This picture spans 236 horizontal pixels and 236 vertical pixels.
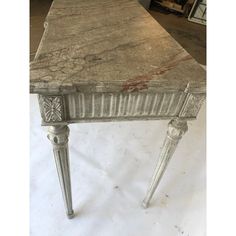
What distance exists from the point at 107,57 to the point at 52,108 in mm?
192

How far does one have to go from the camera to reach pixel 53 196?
981 millimetres

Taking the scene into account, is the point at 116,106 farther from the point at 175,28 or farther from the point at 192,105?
the point at 175,28

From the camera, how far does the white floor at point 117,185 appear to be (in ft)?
3.03

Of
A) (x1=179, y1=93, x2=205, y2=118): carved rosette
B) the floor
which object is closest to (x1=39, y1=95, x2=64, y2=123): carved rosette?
(x1=179, y1=93, x2=205, y2=118): carved rosette

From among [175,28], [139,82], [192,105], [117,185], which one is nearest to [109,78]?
[139,82]

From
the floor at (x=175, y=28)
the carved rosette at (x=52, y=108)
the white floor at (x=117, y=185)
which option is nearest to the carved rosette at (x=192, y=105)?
the carved rosette at (x=52, y=108)

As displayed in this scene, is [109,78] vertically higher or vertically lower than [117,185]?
higher

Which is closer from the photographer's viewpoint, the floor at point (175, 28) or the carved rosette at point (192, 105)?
the carved rosette at point (192, 105)

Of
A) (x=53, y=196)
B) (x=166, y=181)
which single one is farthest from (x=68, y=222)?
(x=166, y=181)

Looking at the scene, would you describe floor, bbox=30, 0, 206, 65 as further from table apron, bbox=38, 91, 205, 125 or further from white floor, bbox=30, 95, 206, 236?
table apron, bbox=38, 91, 205, 125

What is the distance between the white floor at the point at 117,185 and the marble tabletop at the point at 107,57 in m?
0.62

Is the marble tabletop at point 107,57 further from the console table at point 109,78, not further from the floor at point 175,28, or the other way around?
the floor at point 175,28

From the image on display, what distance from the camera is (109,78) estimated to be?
1.71ft
